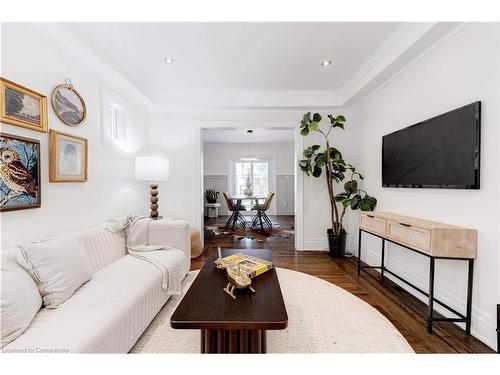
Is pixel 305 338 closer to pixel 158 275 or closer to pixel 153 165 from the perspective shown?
pixel 158 275

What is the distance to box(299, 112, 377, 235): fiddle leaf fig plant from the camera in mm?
3359

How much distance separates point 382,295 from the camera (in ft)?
7.73

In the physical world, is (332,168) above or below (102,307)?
above

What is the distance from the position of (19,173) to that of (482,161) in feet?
11.0

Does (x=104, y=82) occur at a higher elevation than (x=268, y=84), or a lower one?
lower

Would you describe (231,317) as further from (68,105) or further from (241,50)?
(241,50)

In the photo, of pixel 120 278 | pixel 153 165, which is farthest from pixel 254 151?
pixel 120 278

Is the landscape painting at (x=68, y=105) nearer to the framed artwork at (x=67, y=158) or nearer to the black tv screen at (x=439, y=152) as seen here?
the framed artwork at (x=67, y=158)

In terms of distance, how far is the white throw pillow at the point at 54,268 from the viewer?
4.52 ft

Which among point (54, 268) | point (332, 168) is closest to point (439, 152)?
point (332, 168)

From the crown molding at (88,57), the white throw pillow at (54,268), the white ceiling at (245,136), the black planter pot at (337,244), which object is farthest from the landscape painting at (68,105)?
the white ceiling at (245,136)

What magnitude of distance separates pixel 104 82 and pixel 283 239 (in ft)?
12.8

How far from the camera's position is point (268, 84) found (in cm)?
332

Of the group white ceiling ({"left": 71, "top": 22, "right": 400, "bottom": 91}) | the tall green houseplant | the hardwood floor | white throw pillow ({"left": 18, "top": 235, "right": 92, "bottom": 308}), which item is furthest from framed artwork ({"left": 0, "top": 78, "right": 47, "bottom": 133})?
the tall green houseplant
